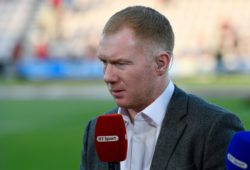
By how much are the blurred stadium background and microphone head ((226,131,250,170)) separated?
8300mm

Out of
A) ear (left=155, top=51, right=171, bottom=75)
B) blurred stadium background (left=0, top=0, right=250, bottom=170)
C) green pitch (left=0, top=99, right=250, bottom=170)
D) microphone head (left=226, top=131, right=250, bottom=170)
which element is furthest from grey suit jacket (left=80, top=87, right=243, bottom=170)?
blurred stadium background (left=0, top=0, right=250, bottom=170)

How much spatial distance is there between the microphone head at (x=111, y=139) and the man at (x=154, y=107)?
21 cm

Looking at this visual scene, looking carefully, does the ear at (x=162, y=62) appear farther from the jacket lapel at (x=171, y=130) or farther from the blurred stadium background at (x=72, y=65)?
the blurred stadium background at (x=72, y=65)

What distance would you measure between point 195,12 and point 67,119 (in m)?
15.5

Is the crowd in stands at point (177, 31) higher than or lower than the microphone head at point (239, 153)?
lower

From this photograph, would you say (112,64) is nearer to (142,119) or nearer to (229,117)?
(142,119)

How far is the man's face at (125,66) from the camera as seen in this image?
2.65 metres

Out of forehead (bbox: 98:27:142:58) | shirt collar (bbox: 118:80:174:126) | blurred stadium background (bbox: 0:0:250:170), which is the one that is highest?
forehead (bbox: 98:27:142:58)

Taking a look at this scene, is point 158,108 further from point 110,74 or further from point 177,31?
point 177,31

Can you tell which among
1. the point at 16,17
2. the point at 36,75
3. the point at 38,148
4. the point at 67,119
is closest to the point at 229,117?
the point at 38,148

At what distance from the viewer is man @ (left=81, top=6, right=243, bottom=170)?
2.66 meters

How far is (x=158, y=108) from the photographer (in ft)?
9.21

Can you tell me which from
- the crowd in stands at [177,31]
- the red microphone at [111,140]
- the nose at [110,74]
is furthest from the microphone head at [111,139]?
the crowd in stands at [177,31]

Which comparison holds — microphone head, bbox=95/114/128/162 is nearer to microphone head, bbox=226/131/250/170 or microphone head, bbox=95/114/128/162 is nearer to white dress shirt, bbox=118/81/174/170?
white dress shirt, bbox=118/81/174/170
